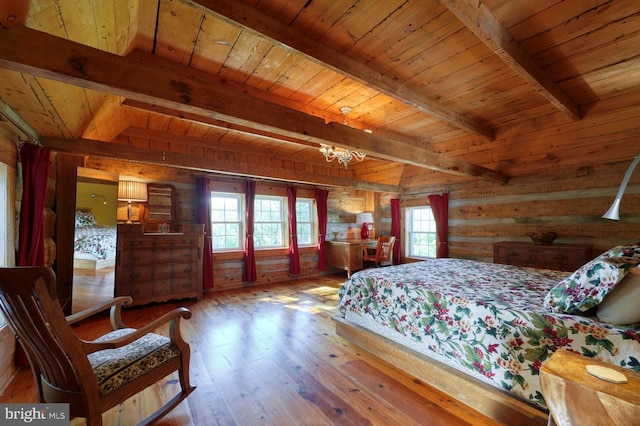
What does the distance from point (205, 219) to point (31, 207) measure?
7.74ft

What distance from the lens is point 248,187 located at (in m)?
5.12

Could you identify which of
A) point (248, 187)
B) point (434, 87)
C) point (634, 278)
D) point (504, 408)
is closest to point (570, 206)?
point (434, 87)

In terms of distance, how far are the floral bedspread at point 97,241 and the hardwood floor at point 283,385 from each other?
864 millimetres

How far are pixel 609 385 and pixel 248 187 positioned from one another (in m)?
4.95

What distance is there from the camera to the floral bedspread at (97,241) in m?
3.24

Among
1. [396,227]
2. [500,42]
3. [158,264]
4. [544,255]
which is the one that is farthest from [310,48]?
[396,227]

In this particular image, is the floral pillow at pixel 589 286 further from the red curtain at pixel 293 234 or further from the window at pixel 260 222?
the window at pixel 260 222

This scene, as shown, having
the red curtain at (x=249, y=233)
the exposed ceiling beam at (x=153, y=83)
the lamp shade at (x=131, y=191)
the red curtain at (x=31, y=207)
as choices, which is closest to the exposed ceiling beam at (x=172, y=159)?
the red curtain at (x=31, y=207)

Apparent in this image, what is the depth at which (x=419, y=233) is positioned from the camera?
5832 mm

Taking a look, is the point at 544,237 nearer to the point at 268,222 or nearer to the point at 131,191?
the point at 268,222

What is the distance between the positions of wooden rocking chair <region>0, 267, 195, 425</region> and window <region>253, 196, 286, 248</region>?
3856 mm

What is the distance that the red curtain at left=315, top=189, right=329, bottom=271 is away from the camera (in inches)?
237

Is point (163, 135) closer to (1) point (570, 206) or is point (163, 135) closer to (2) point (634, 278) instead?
(2) point (634, 278)

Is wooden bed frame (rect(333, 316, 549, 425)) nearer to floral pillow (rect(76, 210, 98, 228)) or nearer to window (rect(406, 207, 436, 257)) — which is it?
floral pillow (rect(76, 210, 98, 228))
